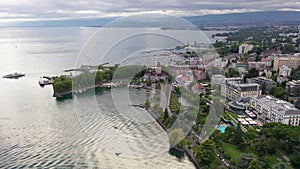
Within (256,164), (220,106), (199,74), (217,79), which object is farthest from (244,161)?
(199,74)

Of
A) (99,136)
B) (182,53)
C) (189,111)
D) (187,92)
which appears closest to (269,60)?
(182,53)

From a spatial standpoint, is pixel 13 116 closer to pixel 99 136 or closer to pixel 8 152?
pixel 8 152

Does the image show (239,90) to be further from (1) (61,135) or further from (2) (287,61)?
(2) (287,61)

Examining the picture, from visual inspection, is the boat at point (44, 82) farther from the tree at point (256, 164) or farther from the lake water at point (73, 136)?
the tree at point (256, 164)

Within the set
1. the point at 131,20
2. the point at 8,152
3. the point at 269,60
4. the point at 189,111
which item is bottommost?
the point at 8,152

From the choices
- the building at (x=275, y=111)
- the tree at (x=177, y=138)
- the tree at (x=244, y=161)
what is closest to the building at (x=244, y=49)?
the building at (x=275, y=111)

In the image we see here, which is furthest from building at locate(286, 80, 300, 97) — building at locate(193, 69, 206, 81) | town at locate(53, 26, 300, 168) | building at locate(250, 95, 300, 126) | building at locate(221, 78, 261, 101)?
building at locate(193, 69, 206, 81)

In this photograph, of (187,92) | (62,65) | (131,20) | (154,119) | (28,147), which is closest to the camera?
(131,20)
